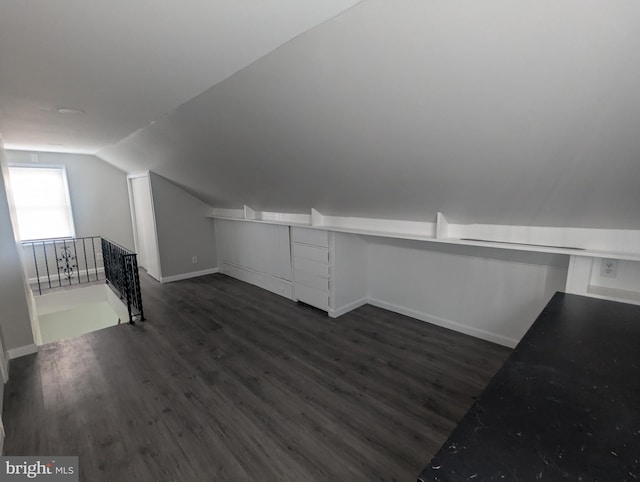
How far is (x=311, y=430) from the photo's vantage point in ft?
6.64

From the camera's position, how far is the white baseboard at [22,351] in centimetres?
304

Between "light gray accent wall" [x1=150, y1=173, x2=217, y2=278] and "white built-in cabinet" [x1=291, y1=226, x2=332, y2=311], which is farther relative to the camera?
"light gray accent wall" [x1=150, y1=173, x2=217, y2=278]

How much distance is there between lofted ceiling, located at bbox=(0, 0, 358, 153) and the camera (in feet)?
4.33

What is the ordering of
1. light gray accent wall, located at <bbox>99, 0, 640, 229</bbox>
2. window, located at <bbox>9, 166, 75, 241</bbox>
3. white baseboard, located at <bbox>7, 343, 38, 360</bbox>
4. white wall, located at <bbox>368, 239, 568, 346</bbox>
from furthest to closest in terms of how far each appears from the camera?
window, located at <bbox>9, 166, 75, 241</bbox> < white baseboard, located at <bbox>7, 343, 38, 360</bbox> < white wall, located at <bbox>368, 239, 568, 346</bbox> < light gray accent wall, located at <bbox>99, 0, 640, 229</bbox>

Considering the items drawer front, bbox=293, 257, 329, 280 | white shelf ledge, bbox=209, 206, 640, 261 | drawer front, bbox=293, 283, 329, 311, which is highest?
white shelf ledge, bbox=209, 206, 640, 261

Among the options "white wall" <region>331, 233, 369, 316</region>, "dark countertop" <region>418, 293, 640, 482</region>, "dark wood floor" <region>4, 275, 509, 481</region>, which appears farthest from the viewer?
"white wall" <region>331, 233, 369, 316</region>

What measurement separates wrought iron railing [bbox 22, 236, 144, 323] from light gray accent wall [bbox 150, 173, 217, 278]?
2.76 feet

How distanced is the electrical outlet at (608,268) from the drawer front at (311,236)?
247cm

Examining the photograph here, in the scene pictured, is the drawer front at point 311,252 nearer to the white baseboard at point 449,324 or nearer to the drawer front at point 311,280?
the drawer front at point 311,280

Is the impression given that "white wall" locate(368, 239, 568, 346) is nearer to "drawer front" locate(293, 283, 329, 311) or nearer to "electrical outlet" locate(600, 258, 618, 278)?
"electrical outlet" locate(600, 258, 618, 278)

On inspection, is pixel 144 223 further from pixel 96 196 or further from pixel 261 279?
pixel 261 279

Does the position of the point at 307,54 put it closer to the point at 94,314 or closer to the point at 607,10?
the point at 607,10

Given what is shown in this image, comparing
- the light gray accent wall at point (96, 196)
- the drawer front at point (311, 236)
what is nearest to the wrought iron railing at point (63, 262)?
the light gray accent wall at point (96, 196)

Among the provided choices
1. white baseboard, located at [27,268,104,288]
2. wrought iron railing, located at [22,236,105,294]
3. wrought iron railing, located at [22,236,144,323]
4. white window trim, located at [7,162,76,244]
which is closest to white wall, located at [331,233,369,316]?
wrought iron railing, located at [22,236,144,323]
